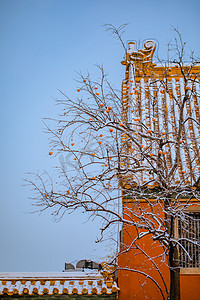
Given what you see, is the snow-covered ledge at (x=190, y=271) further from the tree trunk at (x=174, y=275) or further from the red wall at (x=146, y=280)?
the tree trunk at (x=174, y=275)

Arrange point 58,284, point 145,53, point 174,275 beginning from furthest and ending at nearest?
point 145,53 → point 58,284 → point 174,275

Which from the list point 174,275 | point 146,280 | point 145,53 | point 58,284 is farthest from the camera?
point 145,53

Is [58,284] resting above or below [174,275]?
below

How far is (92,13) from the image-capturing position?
56.5 ft

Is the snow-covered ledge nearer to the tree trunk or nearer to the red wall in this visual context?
the red wall

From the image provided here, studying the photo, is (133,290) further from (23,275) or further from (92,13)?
(92,13)

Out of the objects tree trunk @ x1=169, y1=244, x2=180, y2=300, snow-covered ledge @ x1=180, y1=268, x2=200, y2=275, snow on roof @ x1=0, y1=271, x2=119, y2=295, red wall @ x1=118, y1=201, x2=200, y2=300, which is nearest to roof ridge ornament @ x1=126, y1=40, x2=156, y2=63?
red wall @ x1=118, y1=201, x2=200, y2=300

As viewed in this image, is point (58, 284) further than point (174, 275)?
Yes

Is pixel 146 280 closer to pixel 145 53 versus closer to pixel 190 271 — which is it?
pixel 190 271

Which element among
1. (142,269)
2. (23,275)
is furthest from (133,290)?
(23,275)

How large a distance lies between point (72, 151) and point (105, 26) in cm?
197

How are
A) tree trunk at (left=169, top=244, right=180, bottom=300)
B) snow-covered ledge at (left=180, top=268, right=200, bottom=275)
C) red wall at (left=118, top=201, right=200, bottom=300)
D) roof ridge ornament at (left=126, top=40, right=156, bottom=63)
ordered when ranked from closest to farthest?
tree trunk at (left=169, top=244, right=180, bottom=300) → red wall at (left=118, top=201, right=200, bottom=300) → snow-covered ledge at (left=180, top=268, right=200, bottom=275) → roof ridge ornament at (left=126, top=40, right=156, bottom=63)

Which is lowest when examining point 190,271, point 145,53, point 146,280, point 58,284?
point 58,284

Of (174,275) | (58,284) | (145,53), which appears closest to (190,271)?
(174,275)
